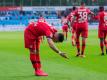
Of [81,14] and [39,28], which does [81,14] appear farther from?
[39,28]

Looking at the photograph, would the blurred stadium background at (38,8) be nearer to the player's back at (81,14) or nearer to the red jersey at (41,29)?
the player's back at (81,14)

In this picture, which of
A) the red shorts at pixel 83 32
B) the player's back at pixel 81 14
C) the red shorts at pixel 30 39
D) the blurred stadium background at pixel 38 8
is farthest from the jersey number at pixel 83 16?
the blurred stadium background at pixel 38 8

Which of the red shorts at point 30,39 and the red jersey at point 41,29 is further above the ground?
the red jersey at point 41,29

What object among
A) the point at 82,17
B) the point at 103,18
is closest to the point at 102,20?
the point at 103,18

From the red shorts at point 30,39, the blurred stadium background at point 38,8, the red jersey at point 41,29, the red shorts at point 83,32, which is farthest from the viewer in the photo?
the blurred stadium background at point 38,8

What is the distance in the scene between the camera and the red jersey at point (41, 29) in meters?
11.0

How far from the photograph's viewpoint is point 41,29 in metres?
11.5

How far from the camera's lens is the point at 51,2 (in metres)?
62.7

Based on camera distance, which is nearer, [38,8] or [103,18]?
[103,18]

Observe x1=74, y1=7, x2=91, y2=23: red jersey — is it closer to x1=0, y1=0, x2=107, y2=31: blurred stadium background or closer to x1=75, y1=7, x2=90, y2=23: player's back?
x1=75, y1=7, x2=90, y2=23: player's back

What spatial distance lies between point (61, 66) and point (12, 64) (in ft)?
5.80

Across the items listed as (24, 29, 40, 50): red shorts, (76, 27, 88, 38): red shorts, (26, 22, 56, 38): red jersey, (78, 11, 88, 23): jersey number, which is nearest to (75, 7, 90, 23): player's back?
(78, 11, 88, 23): jersey number

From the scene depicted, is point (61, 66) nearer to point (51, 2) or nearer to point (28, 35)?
point (28, 35)

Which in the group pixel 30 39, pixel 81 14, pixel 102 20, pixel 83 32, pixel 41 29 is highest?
pixel 41 29
